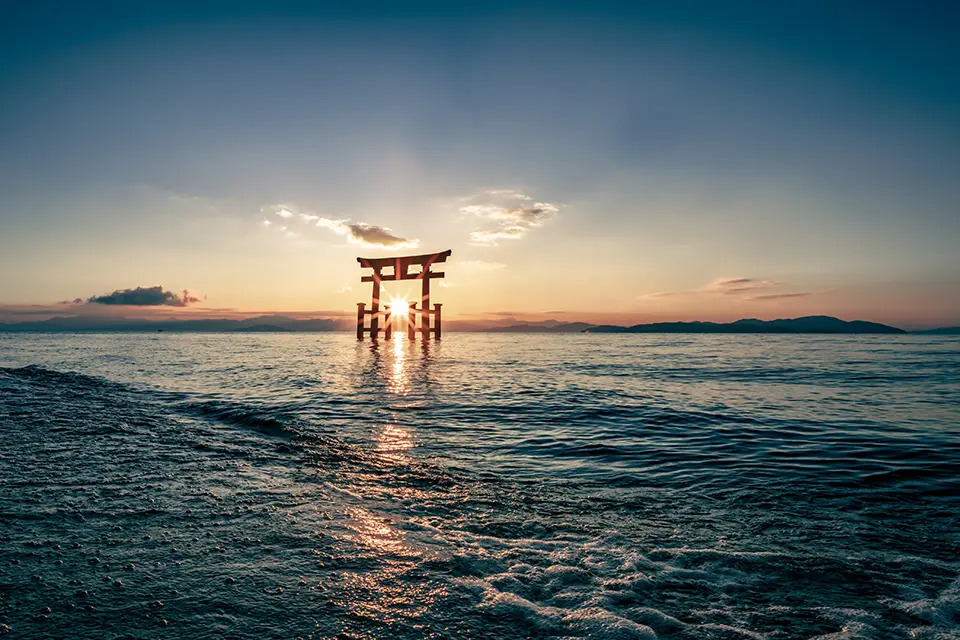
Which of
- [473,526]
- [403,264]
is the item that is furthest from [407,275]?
[473,526]

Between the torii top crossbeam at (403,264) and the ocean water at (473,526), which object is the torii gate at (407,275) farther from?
the ocean water at (473,526)

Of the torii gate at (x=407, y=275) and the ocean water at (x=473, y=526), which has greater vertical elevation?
the torii gate at (x=407, y=275)

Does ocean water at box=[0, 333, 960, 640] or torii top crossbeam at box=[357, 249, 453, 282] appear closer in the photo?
ocean water at box=[0, 333, 960, 640]

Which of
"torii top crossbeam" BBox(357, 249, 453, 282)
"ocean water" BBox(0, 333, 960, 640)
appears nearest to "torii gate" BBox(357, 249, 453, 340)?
"torii top crossbeam" BBox(357, 249, 453, 282)

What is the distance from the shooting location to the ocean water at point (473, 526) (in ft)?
8.16

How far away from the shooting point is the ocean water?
2486mm

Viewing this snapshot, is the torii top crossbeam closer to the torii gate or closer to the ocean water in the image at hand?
the torii gate

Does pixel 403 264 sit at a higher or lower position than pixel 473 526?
higher

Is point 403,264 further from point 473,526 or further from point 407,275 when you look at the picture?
point 473,526

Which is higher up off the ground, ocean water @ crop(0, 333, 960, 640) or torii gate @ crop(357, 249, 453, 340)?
torii gate @ crop(357, 249, 453, 340)

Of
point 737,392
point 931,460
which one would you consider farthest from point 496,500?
point 737,392

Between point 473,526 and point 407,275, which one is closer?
point 473,526

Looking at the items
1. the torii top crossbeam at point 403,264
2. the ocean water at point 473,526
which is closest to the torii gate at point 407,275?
the torii top crossbeam at point 403,264

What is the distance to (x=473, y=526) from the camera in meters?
3.88
